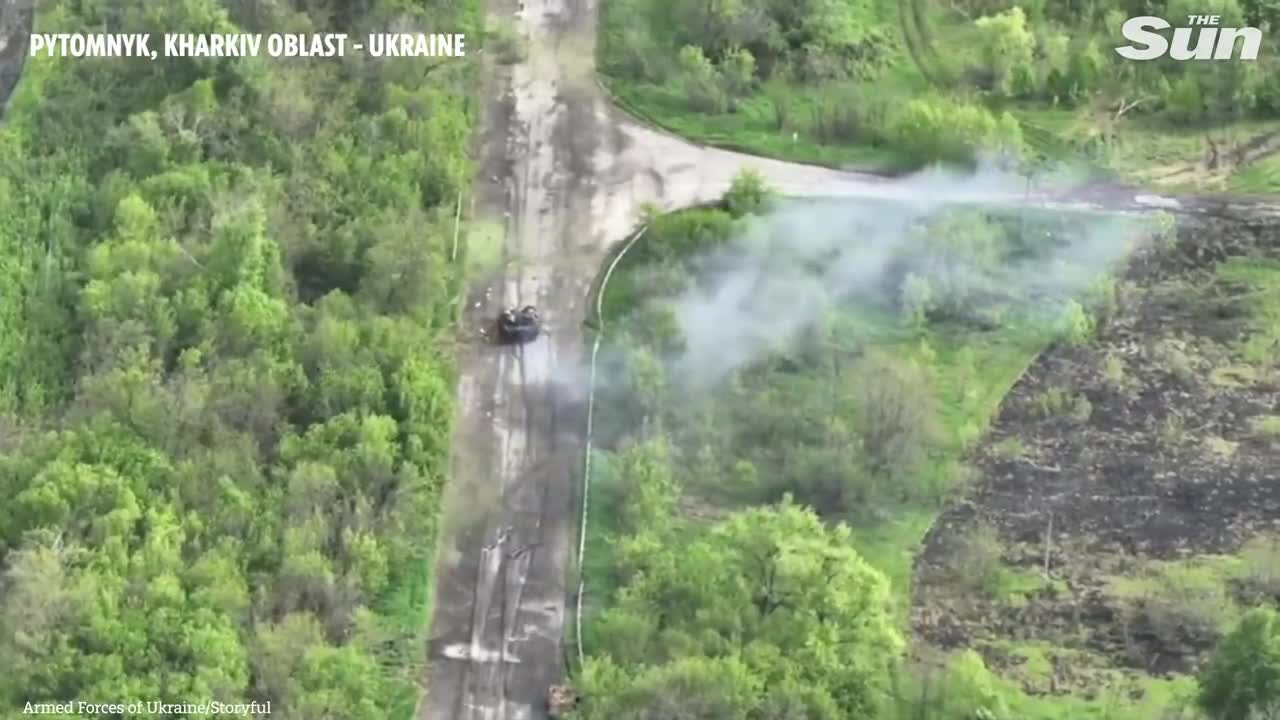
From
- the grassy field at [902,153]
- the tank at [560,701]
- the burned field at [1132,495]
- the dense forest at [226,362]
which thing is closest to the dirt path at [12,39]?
the dense forest at [226,362]

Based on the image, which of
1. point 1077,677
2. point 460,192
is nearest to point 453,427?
point 460,192

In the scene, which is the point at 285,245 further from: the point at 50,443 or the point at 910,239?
the point at 910,239

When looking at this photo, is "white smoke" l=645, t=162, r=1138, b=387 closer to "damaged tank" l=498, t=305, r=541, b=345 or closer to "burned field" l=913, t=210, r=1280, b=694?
"burned field" l=913, t=210, r=1280, b=694

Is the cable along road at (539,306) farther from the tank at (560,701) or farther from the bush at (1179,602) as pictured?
the bush at (1179,602)

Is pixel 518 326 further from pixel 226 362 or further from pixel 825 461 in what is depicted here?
pixel 825 461

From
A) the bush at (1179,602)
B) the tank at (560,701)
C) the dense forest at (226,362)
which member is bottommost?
the tank at (560,701)

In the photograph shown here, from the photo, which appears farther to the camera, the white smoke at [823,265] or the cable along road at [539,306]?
the white smoke at [823,265]
